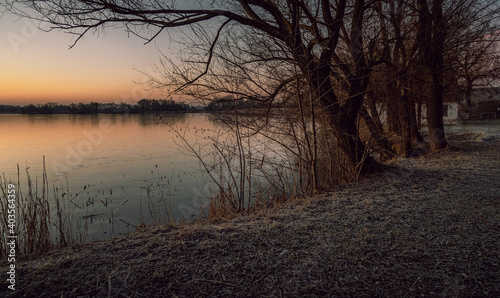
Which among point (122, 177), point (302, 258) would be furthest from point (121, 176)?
point (302, 258)

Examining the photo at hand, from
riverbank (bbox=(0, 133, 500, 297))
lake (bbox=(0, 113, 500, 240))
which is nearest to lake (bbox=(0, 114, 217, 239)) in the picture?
lake (bbox=(0, 113, 500, 240))

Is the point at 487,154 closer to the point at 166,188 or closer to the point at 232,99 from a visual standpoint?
the point at 232,99

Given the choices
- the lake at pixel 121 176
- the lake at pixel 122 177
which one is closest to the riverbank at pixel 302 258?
the lake at pixel 122 177

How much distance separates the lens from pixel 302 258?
263cm

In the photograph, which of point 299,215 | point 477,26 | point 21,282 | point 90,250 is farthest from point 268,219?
point 477,26

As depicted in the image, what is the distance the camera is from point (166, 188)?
841 centimetres

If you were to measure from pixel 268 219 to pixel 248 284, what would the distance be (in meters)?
1.40

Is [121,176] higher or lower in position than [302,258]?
lower

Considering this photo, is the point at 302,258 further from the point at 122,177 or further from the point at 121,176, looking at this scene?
the point at 121,176

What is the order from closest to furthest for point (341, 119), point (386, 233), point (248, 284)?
1. point (248, 284)
2. point (386, 233)
3. point (341, 119)

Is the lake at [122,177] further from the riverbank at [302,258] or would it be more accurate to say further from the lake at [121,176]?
the riverbank at [302,258]

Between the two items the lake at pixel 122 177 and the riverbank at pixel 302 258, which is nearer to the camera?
the riverbank at pixel 302 258

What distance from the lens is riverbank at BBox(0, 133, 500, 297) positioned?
2.22 m

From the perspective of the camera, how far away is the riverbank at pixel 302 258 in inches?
87.4
